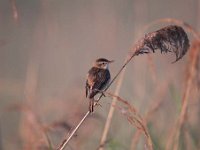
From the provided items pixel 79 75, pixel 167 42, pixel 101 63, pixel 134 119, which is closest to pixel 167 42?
pixel 167 42

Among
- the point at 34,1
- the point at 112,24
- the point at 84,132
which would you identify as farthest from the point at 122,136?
the point at 34,1

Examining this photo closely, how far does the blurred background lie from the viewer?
4.29 m

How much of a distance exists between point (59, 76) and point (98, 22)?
2.47ft

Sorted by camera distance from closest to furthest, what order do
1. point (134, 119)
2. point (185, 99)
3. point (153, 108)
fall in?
1. point (134, 119)
2. point (185, 99)
3. point (153, 108)

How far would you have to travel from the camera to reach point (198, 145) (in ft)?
13.5

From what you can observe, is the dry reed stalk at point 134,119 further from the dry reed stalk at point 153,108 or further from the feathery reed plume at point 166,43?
the dry reed stalk at point 153,108

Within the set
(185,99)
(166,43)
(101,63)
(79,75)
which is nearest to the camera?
(166,43)

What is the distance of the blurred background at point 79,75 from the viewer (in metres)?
4.29

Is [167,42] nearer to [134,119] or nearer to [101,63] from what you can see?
[134,119]

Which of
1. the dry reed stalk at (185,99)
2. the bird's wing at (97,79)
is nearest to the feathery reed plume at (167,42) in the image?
the dry reed stalk at (185,99)

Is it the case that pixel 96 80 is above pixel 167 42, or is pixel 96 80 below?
below

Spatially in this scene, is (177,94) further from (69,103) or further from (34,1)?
(34,1)

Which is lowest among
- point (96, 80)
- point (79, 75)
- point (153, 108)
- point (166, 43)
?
point (79, 75)

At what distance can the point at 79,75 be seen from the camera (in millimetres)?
7586
